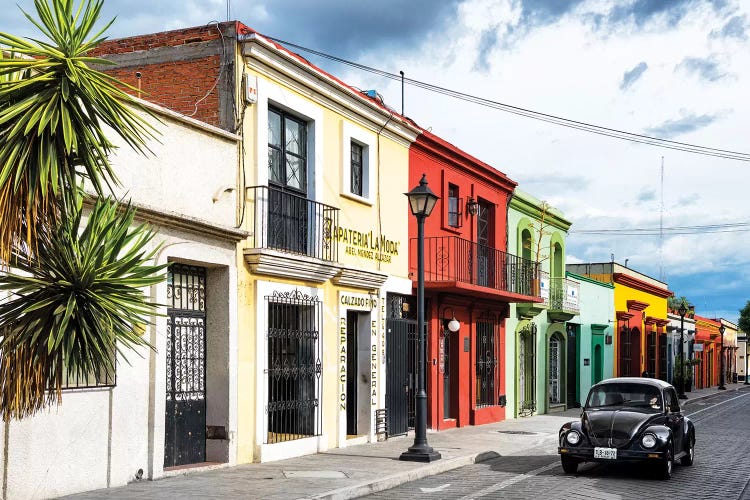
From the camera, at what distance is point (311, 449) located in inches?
606

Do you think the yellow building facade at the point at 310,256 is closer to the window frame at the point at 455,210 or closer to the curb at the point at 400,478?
the curb at the point at 400,478

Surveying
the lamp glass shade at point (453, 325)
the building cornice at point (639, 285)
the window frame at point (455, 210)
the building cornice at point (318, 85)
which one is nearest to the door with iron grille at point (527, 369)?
the window frame at point (455, 210)

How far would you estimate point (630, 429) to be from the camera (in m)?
13.1

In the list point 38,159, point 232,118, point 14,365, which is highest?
point 232,118

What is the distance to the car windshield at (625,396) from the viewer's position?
565 inches

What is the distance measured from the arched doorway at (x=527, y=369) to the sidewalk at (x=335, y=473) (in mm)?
6786

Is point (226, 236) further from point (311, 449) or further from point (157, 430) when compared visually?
point (311, 449)

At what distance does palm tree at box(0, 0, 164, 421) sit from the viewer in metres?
6.86

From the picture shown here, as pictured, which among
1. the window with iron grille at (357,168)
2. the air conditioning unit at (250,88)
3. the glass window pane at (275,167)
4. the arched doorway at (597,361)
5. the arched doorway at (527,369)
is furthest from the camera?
the arched doorway at (597,361)

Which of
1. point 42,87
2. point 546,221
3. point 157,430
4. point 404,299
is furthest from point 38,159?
point 546,221

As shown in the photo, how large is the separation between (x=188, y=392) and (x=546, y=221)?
17.8 metres

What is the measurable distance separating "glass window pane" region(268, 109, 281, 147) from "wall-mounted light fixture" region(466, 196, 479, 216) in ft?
27.7

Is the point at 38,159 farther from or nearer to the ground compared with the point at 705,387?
farther from the ground

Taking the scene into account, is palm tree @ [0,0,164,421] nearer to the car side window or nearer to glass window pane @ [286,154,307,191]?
glass window pane @ [286,154,307,191]
